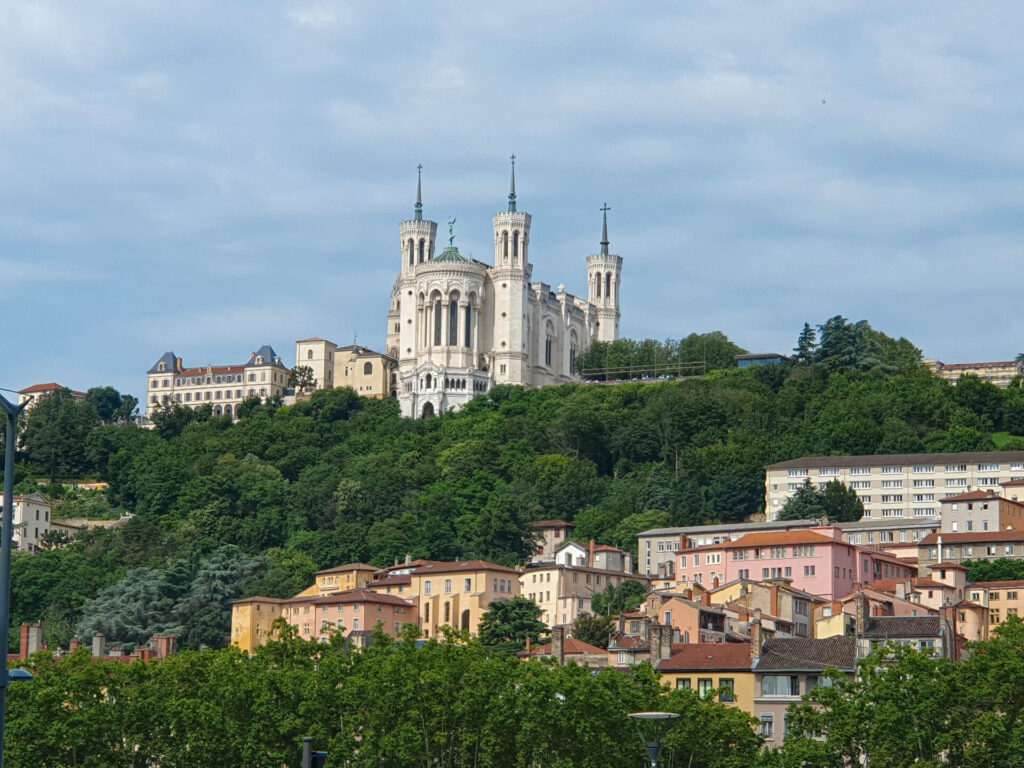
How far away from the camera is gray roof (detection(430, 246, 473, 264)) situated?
163038mm

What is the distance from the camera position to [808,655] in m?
73.8

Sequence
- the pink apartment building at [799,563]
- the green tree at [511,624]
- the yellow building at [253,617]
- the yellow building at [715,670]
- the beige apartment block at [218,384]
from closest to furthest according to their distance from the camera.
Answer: the yellow building at [715,670] < the green tree at [511,624] < the pink apartment building at [799,563] < the yellow building at [253,617] < the beige apartment block at [218,384]

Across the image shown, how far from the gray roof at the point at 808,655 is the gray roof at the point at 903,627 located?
2.01 meters

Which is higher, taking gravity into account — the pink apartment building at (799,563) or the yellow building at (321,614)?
the pink apartment building at (799,563)

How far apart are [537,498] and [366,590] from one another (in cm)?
2697

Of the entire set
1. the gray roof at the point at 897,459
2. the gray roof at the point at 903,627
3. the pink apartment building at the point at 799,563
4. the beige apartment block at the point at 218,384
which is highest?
the beige apartment block at the point at 218,384

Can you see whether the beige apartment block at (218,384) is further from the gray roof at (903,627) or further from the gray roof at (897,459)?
the gray roof at (903,627)

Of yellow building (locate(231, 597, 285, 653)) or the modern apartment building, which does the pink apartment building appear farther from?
yellow building (locate(231, 597, 285, 653))

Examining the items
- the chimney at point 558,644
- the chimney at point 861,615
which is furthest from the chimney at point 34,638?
the chimney at point 861,615

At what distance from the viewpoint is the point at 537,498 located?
133 metres

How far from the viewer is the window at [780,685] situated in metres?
72.6

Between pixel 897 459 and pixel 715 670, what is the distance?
179 ft

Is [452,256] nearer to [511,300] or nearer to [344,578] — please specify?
[511,300]

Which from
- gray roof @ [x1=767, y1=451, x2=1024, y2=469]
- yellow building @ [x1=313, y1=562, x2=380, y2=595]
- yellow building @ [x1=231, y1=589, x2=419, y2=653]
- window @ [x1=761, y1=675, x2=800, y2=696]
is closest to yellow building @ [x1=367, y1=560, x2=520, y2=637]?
yellow building @ [x1=231, y1=589, x2=419, y2=653]
